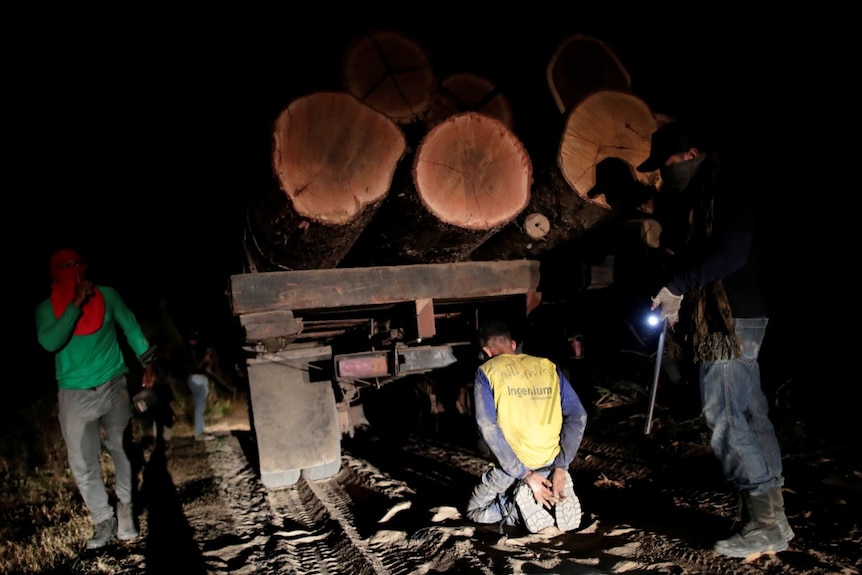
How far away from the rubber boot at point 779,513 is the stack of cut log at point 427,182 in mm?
1709

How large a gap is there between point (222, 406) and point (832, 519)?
9.28 meters

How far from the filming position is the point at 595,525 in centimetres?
298

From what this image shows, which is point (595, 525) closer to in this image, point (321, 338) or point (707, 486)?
point (707, 486)

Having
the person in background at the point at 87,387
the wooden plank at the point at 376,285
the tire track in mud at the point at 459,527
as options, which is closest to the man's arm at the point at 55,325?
the person in background at the point at 87,387

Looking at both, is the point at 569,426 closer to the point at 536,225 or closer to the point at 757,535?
the point at 757,535

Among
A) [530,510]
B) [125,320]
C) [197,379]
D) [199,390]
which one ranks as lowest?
[530,510]

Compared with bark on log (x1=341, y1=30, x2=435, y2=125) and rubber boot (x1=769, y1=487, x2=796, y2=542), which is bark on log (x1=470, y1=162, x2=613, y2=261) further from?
rubber boot (x1=769, y1=487, x2=796, y2=542)

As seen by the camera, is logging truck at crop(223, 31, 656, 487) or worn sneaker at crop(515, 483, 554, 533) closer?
logging truck at crop(223, 31, 656, 487)

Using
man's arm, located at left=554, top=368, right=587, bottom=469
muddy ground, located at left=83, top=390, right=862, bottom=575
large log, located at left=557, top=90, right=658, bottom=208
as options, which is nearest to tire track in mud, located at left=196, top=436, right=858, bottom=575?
muddy ground, located at left=83, top=390, right=862, bottom=575

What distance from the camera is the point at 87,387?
337 cm

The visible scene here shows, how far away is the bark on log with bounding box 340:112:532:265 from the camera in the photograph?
2.78 m

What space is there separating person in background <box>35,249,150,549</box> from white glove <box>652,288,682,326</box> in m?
3.36

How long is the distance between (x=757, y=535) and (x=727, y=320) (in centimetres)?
100

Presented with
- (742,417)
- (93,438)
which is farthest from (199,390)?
(742,417)
